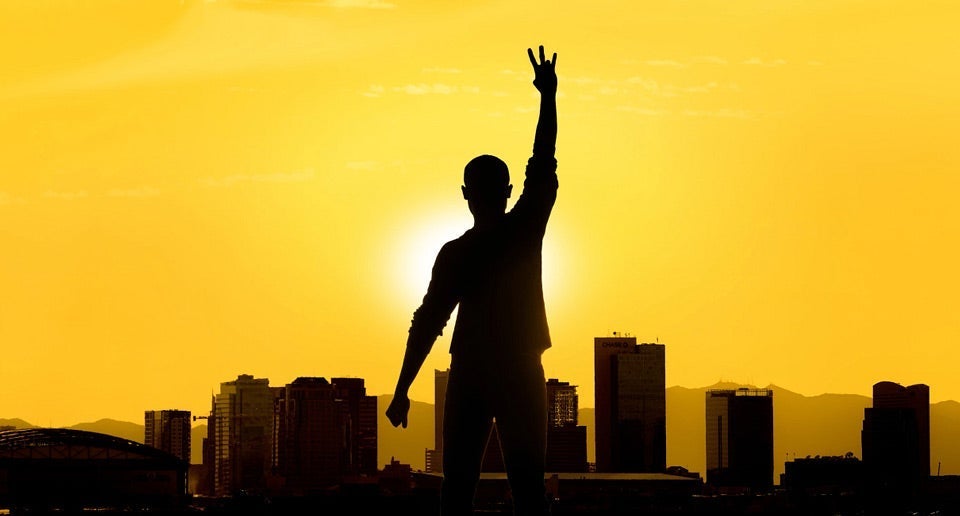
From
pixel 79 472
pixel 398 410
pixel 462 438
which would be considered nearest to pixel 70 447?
pixel 79 472

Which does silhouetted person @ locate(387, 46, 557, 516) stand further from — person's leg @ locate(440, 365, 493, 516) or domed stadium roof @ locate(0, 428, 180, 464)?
domed stadium roof @ locate(0, 428, 180, 464)

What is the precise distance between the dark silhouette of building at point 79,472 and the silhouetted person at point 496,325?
15560cm

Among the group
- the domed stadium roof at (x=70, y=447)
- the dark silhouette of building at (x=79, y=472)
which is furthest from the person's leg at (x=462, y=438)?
the domed stadium roof at (x=70, y=447)

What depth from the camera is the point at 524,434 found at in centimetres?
2330

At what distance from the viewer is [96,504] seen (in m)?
182

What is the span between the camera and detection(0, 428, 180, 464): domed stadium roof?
578 ft

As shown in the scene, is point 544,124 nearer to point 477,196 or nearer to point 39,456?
point 477,196

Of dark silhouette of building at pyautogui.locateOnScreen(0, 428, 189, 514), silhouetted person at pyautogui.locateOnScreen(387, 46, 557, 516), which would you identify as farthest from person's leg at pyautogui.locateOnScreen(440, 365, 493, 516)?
dark silhouette of building at pyautogui.locateOnScreen(0, 428, 189, 514)

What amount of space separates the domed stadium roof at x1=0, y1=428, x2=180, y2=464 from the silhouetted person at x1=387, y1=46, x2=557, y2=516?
15655 centimetres

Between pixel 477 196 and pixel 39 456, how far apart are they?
6313 inches

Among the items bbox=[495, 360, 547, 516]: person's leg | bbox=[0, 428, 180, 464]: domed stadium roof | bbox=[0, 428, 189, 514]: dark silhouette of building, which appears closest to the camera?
bbox=[495, 360, 547, 516]: person's leg

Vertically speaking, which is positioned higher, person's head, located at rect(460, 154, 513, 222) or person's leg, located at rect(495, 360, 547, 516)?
person's head, located at rect(460, 154, 513, 222)

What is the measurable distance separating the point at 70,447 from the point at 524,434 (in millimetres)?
160512

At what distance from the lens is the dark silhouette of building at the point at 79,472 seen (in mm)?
176375
